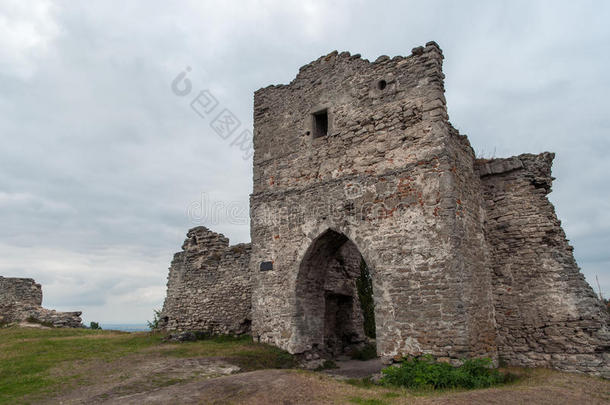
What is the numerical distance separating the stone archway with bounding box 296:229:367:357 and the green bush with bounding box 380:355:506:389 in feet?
9.68

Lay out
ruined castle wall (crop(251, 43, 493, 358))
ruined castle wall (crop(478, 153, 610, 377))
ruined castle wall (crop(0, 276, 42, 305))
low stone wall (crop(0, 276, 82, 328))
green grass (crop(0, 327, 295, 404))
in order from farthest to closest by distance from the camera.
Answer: ruined castle wall (crop(0, 276, 42, 305))
low stone wall (crop(0, 276, 82, 328))
ruined castle wall (crop(478, 153, 610, 377))
ruined castle wall (crop(251, 43, 493, 358))
green grass (crop(0, 327, 295, 404))

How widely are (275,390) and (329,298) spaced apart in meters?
6.68

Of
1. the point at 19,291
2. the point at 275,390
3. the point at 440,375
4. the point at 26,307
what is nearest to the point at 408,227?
the point at 440,375

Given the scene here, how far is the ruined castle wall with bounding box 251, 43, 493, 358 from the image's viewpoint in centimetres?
921

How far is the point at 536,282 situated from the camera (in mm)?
10047

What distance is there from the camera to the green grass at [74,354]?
804cm

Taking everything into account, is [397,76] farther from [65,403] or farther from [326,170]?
[65,403]

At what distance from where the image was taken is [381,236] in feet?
33.3

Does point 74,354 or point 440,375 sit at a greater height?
point 74,354

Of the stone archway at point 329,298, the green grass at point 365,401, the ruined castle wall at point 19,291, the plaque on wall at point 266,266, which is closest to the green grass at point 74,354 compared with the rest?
the stone archway at point 329,298

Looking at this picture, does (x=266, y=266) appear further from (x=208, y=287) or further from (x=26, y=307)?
(x=26, y=307)

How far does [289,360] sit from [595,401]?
628 cm

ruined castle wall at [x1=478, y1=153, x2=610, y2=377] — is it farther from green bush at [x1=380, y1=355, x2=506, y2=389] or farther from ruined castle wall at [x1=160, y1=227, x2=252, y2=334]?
ruined castle wall at [x1=160, y1=227, x2=252, y2=334]

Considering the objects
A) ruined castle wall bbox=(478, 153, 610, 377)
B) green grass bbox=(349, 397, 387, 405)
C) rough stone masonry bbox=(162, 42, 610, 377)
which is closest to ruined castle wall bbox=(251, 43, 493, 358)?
rough stone masonry bbox=(162, 42, 610, 377)
